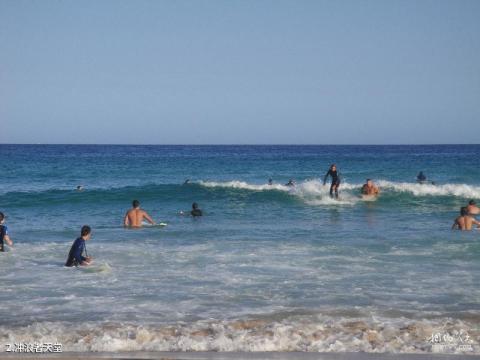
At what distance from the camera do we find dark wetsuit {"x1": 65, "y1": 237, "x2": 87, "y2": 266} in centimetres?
1116

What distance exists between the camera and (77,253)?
11.2 meters

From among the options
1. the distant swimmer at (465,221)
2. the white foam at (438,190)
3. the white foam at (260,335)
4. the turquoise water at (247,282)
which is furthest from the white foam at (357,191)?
the white foam at (260,335)

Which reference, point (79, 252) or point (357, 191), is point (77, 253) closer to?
point (79, 252)

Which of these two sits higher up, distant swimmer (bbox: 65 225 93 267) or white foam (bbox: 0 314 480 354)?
distant swimmer (bbox: 65 225 93 267)

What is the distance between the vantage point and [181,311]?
8375 millimetres

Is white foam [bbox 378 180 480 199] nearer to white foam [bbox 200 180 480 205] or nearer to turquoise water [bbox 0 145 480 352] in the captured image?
white foam [bbox 200 180 480 205]

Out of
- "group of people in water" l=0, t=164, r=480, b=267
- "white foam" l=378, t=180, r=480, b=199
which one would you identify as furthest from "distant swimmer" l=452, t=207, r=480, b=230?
"white foam" l=378, t=180, r=480, b=199

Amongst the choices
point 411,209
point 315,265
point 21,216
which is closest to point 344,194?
point 411,209

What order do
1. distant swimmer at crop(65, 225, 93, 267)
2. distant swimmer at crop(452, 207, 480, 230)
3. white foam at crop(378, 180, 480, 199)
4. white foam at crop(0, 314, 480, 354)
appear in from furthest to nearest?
white foam at crop(378, 180, 480, 199) → distant swimmer at crop(452, 207, 480, 230) → distant swimmer at crop(65, 225, 93, 267) → white foam at crop(0, 314, 480, 354)

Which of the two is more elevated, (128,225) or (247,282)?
(128,225)

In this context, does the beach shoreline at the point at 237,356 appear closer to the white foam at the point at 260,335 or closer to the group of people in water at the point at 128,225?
the white foam at the point at 260,335

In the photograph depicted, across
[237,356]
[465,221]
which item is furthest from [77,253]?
[465,221]

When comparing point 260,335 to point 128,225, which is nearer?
point 260,335

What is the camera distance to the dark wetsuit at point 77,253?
11164mm
